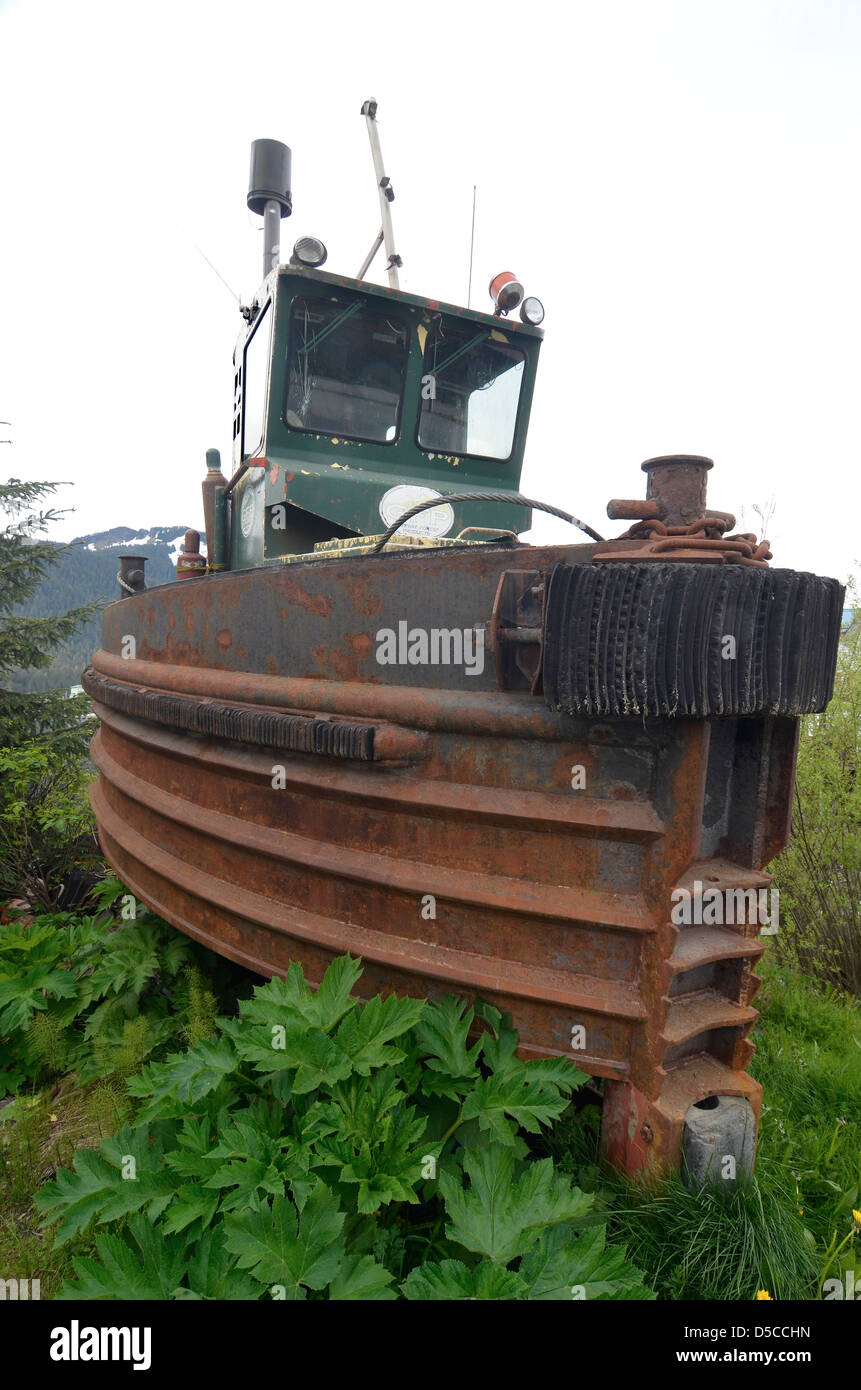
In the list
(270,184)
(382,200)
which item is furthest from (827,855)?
(270,184)

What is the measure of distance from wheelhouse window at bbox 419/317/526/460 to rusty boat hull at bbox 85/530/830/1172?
5.94 ft

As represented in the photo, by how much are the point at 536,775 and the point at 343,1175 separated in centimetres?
98

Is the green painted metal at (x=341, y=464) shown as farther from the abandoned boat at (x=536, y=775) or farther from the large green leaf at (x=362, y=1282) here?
the large green leaf at (x=362, y=1282)

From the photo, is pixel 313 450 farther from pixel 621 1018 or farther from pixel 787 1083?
pixel 787 1083

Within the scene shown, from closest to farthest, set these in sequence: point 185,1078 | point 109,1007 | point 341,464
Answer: point 185,1078
point 109,1007
point 341,464

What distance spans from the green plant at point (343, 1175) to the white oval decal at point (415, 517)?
1.96 m

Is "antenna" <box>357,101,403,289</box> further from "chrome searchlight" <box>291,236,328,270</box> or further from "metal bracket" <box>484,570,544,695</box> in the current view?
"metal bracket" <box>484,570,544,695</box>

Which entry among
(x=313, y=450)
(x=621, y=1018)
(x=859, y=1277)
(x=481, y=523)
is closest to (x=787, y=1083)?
(x=859, y=1277)

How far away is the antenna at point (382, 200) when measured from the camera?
4031mm

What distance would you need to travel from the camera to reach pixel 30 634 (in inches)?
→ 403

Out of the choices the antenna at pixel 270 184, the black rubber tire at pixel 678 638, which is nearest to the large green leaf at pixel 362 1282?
the black rubber tire at pixel 678 638

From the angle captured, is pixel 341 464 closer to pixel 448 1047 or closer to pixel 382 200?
pixel 382 200

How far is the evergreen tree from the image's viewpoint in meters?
9.42

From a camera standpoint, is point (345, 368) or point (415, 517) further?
point (345, 368)
